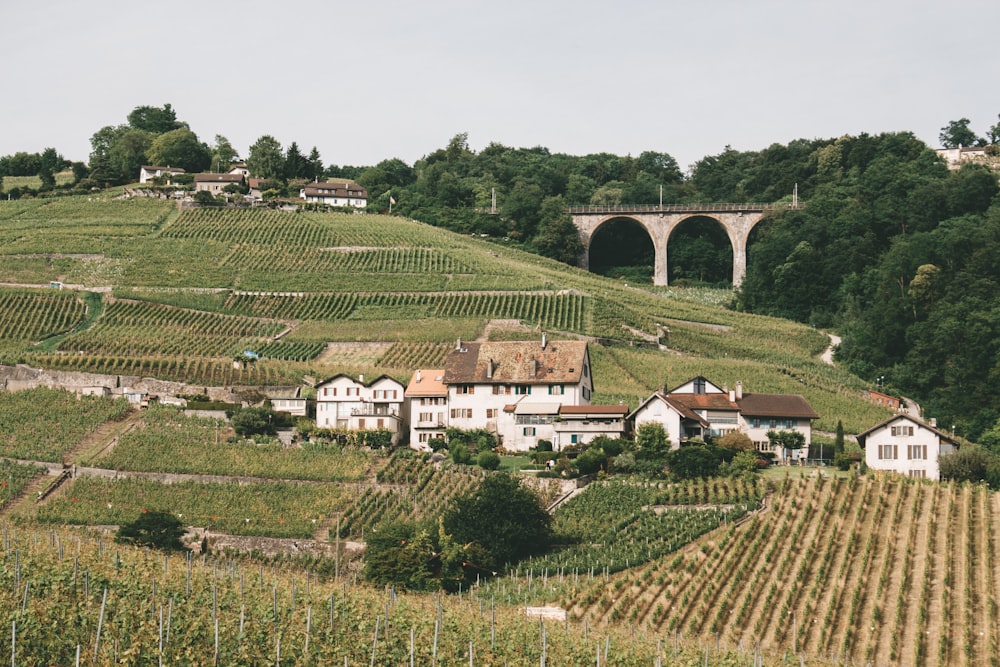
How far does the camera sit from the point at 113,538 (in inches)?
1987

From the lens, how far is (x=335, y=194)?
132m

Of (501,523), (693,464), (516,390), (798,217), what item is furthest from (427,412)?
(798,217)

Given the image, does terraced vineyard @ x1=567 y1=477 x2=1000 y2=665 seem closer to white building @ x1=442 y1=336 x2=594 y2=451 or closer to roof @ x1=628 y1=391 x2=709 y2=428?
roof @ x1=628 y1=391 x2=709 y2=428

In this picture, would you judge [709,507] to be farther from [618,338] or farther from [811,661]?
[618,338]

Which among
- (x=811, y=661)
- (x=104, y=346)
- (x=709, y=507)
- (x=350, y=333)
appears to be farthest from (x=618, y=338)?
(x=811, y=661)

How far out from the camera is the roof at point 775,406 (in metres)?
59.2

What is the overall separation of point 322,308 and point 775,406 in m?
38.2

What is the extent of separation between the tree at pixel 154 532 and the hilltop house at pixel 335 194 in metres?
80.1

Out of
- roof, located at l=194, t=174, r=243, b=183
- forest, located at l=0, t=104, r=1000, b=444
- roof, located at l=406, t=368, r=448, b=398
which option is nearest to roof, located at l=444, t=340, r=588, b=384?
roof, located at l=406, t=368, r=448, b=398

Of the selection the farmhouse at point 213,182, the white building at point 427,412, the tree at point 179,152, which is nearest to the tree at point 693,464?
the white building at point 427,412

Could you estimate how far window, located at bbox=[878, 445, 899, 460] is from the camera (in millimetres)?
55312

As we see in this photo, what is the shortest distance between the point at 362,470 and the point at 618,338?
29710 millimetres

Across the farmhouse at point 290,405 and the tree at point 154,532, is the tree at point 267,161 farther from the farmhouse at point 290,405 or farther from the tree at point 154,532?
the tree at point 154,532

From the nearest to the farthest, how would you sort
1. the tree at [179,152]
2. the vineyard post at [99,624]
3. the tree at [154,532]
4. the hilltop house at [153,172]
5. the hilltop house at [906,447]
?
the vineyard post at [99,624], the tree at [154,532], the hilltop house at [906,447], the hilltop house at [153,172], the tree at [179,152]
